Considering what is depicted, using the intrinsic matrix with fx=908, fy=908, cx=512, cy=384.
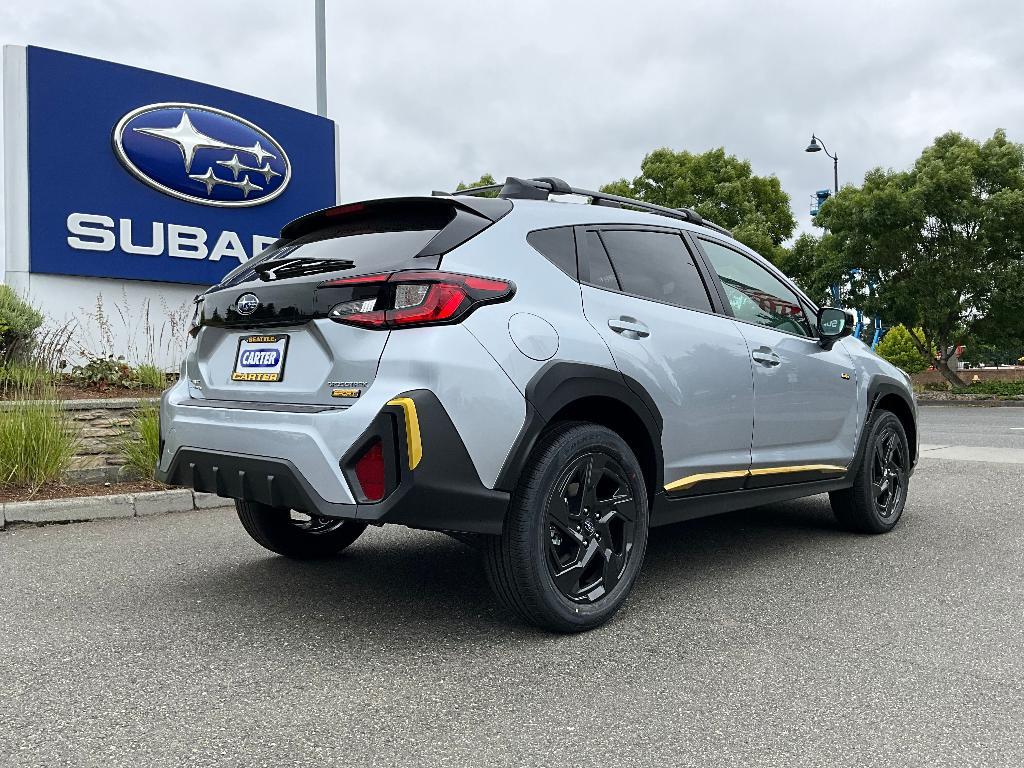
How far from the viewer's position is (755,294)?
4.77 meters

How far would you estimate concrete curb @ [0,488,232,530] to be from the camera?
19.5 feet

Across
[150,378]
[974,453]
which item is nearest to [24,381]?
[150,378]

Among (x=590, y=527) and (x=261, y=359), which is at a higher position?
(x=261, y=359)

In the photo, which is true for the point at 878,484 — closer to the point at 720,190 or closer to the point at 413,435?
the point at 413,435

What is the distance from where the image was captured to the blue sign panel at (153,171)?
9625 millimetres

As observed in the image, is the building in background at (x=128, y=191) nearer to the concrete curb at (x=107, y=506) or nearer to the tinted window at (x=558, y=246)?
the concrete curb at (x=107, y=506)

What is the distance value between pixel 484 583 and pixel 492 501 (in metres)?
1.25

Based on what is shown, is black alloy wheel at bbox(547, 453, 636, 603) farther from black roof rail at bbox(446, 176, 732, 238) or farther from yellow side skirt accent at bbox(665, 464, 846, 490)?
black roof rail at bbox(446, 176, 732, 238)

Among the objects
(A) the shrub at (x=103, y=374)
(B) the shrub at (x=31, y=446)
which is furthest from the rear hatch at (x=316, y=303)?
(A) the shrub at (x=103, y=374)

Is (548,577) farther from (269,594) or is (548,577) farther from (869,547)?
(869,547)

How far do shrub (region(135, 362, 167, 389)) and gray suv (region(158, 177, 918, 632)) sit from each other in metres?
4.73

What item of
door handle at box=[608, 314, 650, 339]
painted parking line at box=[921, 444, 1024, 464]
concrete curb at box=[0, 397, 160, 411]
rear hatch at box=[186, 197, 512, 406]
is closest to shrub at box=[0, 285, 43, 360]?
concrete curb at box=[0, 397, 160, 411]

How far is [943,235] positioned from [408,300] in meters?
23.3

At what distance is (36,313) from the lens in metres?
9.09
